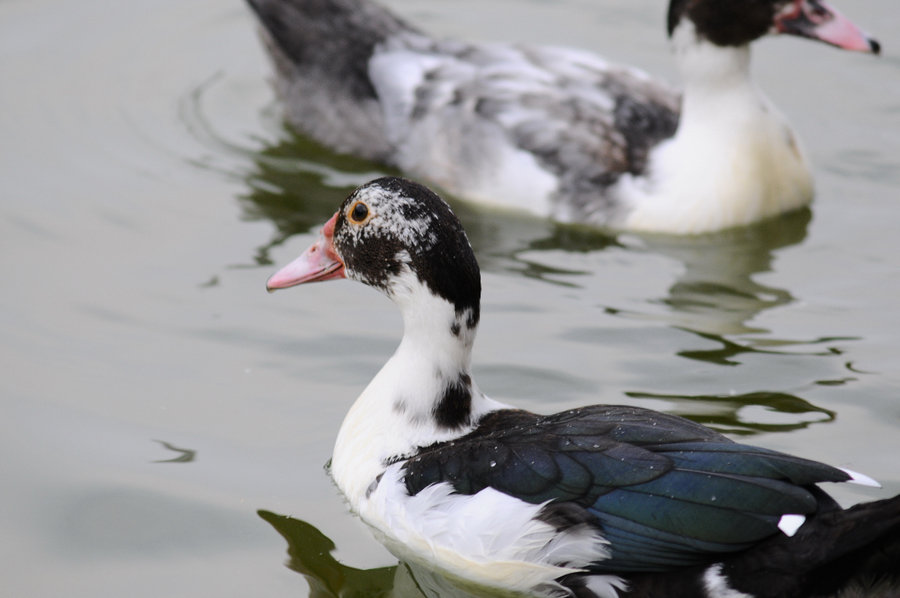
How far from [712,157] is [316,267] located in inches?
128

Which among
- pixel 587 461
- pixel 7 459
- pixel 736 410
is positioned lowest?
pixel 7 459

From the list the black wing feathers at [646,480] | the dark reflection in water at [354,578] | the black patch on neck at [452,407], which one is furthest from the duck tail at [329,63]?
the black wing feathers at [646,480]

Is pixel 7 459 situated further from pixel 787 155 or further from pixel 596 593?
pixel 787 155

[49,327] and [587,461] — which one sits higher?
[587,461]

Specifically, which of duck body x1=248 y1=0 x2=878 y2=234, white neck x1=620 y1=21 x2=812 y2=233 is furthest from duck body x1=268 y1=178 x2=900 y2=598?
white neck x1=620 y1=21 x2=812 y2=233

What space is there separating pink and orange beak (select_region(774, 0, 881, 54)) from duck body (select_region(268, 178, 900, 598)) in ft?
12.1

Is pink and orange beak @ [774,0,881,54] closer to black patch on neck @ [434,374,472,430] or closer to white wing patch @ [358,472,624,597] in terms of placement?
black patch on neck @ [434,374,472,430]

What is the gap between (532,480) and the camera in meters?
4.78

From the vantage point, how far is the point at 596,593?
15.5ft

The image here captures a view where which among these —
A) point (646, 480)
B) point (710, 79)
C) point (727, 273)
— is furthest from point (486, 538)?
point (710, 79)

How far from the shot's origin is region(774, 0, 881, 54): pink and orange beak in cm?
821

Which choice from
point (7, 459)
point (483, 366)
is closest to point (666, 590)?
point (483, 366)

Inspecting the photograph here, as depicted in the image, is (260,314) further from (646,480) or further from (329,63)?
(646,480)

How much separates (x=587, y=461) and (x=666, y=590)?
49 centimetres
